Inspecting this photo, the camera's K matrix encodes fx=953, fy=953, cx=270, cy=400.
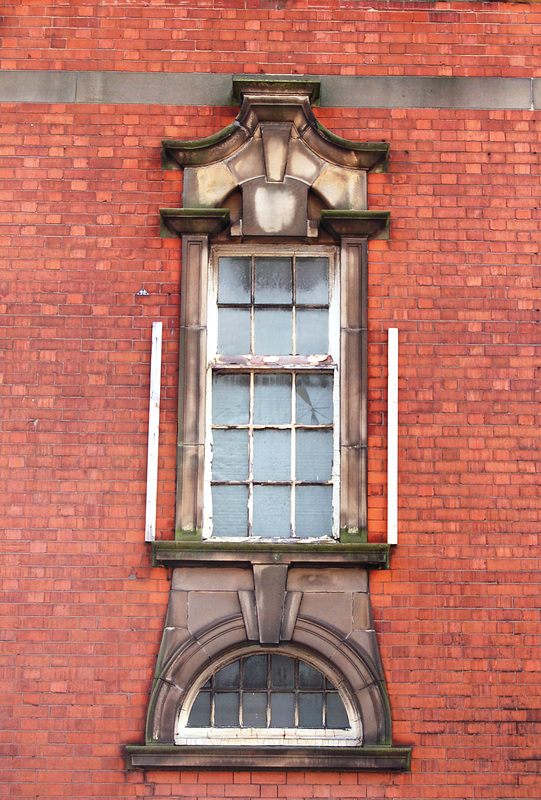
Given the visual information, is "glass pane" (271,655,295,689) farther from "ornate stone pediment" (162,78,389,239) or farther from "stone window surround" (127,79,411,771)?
"ornate stone pediment" (162,78,389,239)

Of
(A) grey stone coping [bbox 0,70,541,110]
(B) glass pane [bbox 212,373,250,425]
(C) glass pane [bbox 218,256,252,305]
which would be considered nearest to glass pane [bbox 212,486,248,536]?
(B) glass pane [bbox 212,373,250,425]

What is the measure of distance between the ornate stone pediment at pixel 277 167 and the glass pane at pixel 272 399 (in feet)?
3.45

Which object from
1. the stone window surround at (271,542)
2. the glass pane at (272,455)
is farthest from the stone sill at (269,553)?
the glass pane at (272,455)

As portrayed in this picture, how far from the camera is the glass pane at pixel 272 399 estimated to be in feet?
22.2

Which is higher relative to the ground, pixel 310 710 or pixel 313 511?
pixel 313 511

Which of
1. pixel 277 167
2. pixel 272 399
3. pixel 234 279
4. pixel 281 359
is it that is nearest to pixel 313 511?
pixel 272 399

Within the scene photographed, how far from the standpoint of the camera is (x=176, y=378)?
6.70 meters

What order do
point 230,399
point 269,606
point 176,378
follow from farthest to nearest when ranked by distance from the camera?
point 230,399
point 176,378
point 269,606

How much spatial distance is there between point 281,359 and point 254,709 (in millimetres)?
2415

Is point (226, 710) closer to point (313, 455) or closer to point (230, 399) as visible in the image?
point (313, 455)

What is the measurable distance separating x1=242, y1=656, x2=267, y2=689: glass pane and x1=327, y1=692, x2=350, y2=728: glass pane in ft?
1.51

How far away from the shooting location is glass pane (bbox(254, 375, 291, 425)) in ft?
22.2

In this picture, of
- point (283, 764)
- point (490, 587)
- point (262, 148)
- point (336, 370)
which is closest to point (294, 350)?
point (336, 370)

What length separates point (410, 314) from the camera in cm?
682
